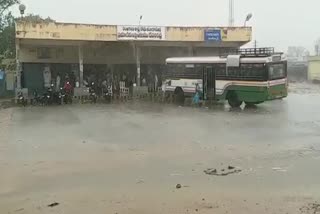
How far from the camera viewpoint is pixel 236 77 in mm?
26078

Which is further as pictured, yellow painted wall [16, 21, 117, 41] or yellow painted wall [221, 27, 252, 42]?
yellow painted wall [221, 27, 252, 42]

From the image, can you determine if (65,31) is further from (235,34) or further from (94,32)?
(235,34)

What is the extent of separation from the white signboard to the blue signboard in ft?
9.00

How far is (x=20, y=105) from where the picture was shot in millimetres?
28656

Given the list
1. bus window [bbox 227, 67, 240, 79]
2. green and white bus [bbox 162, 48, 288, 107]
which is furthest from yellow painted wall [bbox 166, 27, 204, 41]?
bus window [bbox 227, 67, 240, 79]

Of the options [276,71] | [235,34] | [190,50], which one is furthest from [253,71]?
[190,50]

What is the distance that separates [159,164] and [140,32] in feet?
67.4

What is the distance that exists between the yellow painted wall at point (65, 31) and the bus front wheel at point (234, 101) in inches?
332

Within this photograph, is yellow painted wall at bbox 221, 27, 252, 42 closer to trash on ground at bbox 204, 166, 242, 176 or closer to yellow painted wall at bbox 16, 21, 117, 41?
yellow painted wall at bbox 16, 21, 117, 41

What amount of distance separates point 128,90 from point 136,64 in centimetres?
289

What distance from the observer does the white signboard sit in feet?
103

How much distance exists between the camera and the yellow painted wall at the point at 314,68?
58.3 metres

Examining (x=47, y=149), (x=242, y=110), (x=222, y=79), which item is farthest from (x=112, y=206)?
(x=222, y=79)

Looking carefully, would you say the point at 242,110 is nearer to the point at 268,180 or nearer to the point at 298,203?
the point at 268,180
